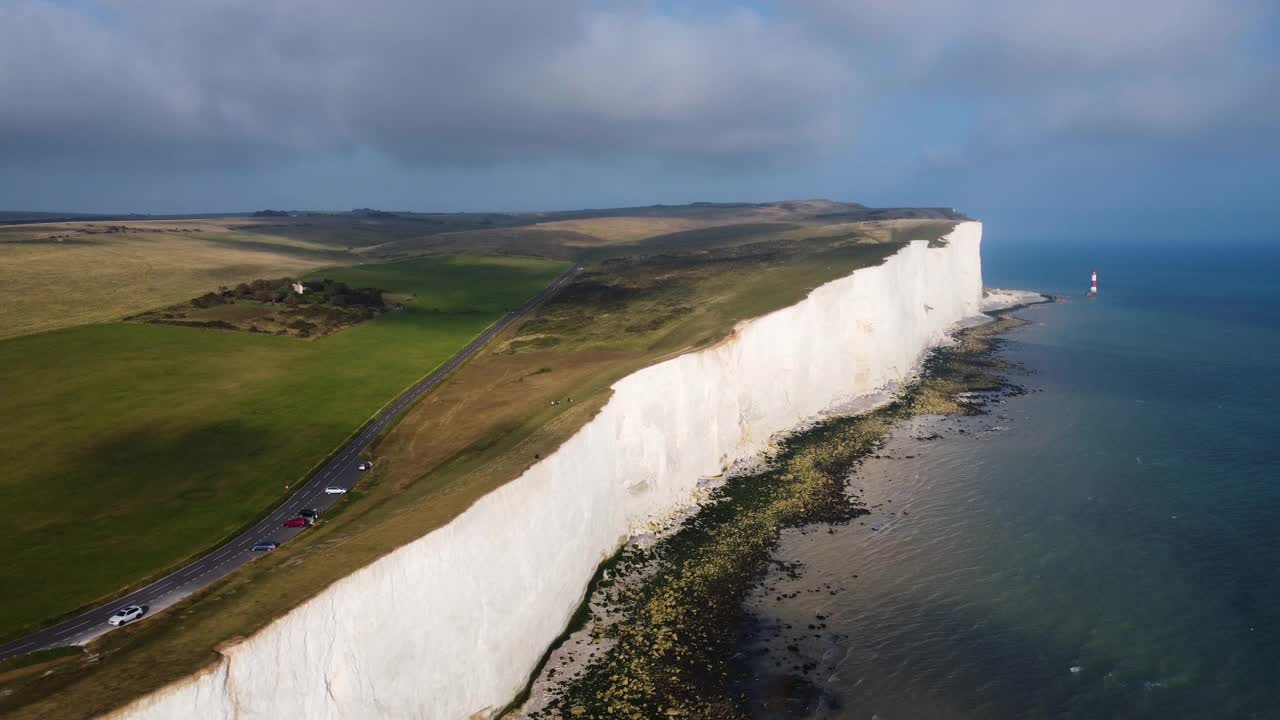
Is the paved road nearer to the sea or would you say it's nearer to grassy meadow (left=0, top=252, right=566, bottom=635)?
grassy meadow (left=0, top=252, right=566, bottom=635)

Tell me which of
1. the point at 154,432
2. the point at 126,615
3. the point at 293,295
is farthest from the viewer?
the point at 293,295

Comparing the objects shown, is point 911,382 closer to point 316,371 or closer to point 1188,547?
point 1188,547

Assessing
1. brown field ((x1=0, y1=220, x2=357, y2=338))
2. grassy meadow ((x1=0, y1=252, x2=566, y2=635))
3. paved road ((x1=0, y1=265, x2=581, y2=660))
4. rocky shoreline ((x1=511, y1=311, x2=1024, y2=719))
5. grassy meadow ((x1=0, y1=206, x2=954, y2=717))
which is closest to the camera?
grassy meadow ((x1=0, y1=206, x2=954, y2=717))

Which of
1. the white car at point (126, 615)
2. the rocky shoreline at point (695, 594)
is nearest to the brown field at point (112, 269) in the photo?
the white car at point (126, 615)

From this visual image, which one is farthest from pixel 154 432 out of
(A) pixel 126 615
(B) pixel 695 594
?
(B) pixel 695 594

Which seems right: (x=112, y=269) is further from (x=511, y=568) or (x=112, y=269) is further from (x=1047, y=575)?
(x=1047, y=575)

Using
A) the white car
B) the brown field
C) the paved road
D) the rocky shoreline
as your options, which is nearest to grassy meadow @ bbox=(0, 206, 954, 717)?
the paved road

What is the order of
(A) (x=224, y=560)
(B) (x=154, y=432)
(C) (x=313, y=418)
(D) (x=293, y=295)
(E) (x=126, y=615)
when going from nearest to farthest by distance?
(E) (x=126, y=615), (A) (x=224, y=560), (B) (x=154, y=432), (C) (x=313, y=418), (D) (x=293, y=295)
